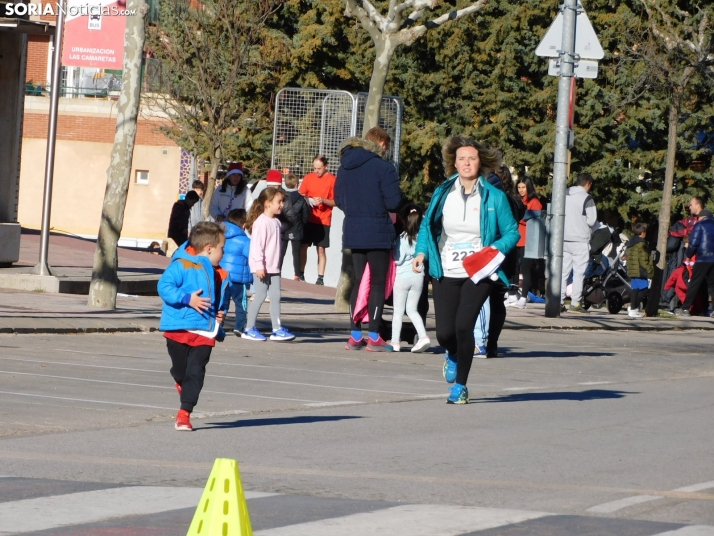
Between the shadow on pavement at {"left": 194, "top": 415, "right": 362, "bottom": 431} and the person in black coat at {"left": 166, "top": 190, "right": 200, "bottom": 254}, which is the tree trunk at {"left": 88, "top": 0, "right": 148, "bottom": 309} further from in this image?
the shadow on pavement at {"left": 194, "top": 415, "right": 362, "bottom": 431}

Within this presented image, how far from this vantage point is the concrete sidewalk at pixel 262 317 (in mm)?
14508

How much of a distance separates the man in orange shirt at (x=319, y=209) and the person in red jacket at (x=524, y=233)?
301 cm

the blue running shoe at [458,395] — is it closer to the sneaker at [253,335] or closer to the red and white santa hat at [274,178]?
the sneaker at [253,335]

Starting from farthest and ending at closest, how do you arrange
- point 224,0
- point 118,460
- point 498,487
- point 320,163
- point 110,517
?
1. point 224,0
2. point 320,163
3. point 118,460
4. point 498,487
5. point 110,517

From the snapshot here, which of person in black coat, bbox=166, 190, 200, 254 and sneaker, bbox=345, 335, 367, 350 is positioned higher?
person in black coat, bbox=166, 190, 200, 254

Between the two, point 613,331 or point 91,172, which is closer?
point 613,331

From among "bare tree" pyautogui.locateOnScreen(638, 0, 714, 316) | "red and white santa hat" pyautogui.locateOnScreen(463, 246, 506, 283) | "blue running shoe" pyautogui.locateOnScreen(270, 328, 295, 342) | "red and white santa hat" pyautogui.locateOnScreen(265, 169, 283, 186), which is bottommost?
"blue running shoe" pyautogui.locateOnScreen(270, 328, 295, 342)

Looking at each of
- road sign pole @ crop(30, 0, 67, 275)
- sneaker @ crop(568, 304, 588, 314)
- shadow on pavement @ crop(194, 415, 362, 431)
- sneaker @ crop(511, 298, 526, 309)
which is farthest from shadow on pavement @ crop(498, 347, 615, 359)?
sneaker @ crop(568, 304, 588, 314)

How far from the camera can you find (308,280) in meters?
25.8

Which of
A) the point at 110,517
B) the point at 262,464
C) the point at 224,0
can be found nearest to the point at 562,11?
the point at 262,464

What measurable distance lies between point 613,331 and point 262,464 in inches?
488

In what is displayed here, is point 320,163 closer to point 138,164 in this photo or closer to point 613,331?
point 613,331

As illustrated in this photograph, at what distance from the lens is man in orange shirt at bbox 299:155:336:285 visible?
23.2 m

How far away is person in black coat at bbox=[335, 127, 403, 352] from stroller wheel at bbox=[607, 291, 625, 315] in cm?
930
